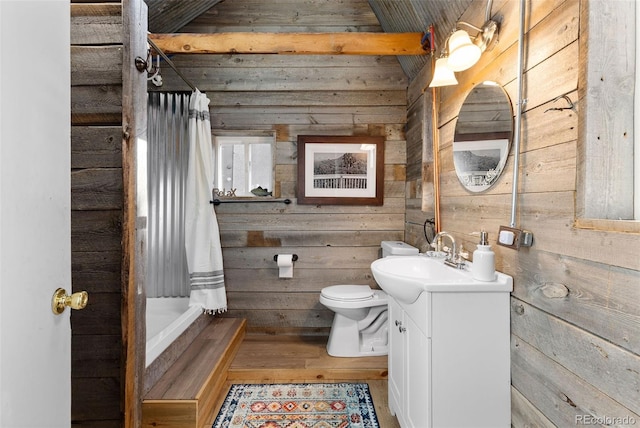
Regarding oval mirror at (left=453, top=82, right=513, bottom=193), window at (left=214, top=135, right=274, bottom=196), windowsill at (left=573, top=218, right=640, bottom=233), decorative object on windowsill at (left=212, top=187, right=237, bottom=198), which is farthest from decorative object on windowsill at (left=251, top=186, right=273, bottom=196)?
windowsill at (left=573, top=218, right=640, bottom=233)

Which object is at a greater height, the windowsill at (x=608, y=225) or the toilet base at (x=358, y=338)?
the windowsill at (x=608, y=225)

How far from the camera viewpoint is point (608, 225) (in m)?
0.87

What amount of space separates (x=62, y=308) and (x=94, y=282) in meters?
0.78

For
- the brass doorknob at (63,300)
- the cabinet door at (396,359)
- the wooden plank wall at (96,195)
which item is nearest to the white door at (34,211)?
the brass doorknob at (63,300)

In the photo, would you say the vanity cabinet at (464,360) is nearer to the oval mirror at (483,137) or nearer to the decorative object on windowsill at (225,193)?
the oval mirror at (483,137)

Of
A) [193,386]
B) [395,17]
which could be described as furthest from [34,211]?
[395,17]

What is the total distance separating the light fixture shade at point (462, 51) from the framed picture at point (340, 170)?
1255 millimetres

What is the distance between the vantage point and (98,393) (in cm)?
146

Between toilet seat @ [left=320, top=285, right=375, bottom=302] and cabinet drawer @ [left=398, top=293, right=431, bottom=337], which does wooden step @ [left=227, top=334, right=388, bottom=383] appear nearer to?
toilet seat @ [left=320, top=285, right=375, bottom=302]

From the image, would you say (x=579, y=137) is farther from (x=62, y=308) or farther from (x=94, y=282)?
(x=94, y=282)

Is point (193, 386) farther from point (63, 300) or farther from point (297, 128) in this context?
point (297, 128)

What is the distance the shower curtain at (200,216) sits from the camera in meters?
2.43

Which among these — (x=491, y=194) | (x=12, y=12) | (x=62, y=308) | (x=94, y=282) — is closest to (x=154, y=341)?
(x=94, y=282)

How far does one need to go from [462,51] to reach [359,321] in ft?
6.00
